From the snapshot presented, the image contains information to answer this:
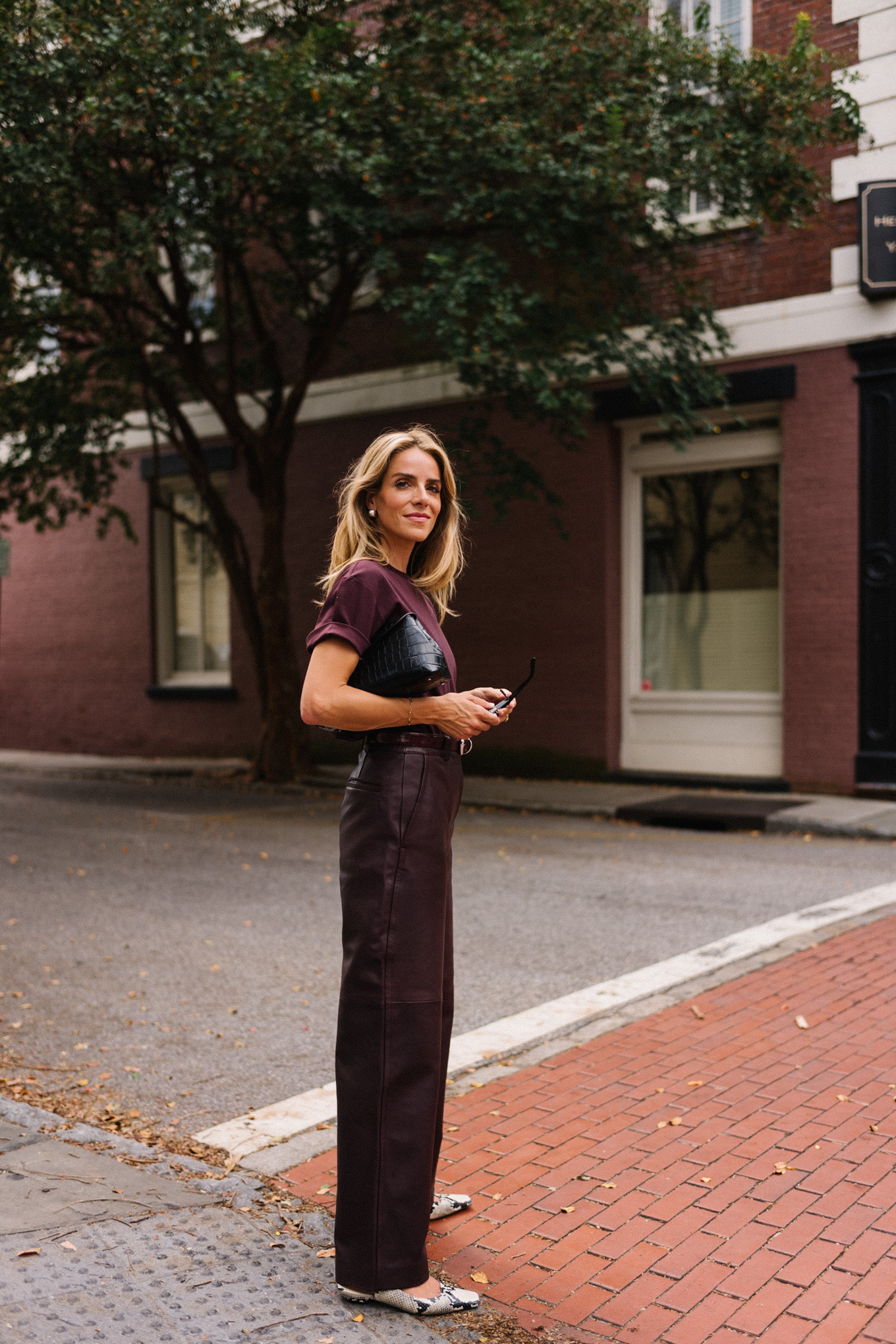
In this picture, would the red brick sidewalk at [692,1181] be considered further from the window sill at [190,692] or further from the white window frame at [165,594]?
the white window frame at [165,594]

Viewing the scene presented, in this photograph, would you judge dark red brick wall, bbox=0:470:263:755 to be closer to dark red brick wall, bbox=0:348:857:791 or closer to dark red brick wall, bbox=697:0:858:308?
dark red brick wall, bbox=0:348:857:791

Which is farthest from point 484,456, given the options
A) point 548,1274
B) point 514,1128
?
point 548,1274

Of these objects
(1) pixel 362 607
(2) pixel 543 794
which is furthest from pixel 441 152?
(1) pixel 362 607

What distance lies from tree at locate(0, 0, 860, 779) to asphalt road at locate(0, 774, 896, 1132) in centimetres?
404

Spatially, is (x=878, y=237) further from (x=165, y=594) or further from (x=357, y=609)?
(x=165, y=594)

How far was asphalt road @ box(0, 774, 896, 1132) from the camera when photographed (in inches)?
199

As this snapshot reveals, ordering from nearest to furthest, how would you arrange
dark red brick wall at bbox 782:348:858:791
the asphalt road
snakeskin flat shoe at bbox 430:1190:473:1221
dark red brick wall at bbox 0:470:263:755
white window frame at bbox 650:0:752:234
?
snakeskin flat shoe at bbox 430:1190:473:1221 → the asphalt road → dark red brick wall at bbox 782:348:858:791 → white window frame at bbox 650:0:752:234 → dark red brick wall at bbox 0:470:263:755

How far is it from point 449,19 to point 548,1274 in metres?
11.3

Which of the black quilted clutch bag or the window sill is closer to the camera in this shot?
the black quilted clutch bag

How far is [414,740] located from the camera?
118 inches

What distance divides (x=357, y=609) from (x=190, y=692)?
16.0 meters

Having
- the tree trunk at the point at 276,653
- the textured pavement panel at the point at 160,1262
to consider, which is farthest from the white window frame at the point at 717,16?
the textured pavement panel at the point at 160,1262

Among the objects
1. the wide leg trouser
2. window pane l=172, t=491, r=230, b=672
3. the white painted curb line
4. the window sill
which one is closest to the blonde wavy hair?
the wide leg trouser

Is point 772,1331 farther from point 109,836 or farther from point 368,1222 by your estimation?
point 109,836
